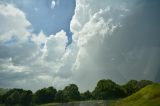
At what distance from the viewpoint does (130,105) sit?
102500 mm

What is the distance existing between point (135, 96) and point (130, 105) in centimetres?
1222

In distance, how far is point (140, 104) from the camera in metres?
93.7

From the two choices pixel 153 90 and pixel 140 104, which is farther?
pixel 153 90

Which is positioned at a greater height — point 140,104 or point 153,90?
point 153,90

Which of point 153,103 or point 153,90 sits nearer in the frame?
point 153,103

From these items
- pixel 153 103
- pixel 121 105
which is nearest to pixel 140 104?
pixel 153 103

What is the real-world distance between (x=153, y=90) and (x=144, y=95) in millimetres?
4452

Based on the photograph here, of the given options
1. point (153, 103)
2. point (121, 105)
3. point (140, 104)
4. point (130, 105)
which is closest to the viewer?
point (153, 103)

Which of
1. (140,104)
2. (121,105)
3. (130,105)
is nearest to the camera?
(140,104)

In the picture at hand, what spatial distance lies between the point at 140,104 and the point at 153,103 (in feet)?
22.8

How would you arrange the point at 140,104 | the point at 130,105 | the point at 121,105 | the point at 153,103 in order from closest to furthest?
1. the point at 153,103
2. the point at 140,104
3. the point at 130,105
4. the point at 121,105

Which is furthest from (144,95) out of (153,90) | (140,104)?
(140,104)

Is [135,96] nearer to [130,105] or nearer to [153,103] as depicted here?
[130,105]

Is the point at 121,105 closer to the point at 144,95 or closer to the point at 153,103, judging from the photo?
the point at 144,95
